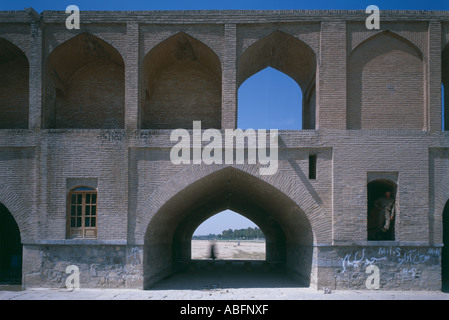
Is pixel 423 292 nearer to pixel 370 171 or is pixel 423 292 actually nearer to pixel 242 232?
pixel 370 171

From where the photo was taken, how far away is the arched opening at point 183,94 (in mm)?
12688

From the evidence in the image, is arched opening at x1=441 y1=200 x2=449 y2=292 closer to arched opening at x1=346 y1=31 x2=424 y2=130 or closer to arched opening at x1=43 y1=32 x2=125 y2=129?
arched opening at x1=346 y1=31 x2=424 y2=130

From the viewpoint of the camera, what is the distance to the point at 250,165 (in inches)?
425

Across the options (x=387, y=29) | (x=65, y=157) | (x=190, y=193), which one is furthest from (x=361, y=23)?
(x=65, y=157)

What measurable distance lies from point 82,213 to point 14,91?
4.55m

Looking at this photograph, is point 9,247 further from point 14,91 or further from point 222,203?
point 222,203

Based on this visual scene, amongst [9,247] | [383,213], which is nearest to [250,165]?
[383,213]

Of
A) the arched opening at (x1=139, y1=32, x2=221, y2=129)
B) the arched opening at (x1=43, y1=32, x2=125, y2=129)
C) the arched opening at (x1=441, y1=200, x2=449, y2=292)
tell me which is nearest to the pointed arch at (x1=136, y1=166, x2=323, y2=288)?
the arched opening at (x1=139, y1=32, x2=221, y2=129)

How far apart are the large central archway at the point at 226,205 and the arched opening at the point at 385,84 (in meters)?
3.03

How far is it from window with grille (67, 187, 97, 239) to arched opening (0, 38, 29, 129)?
3142 millimetres

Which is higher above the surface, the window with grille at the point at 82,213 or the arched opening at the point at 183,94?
the arched opening at the point at 183,94

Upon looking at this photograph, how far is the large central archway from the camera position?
11180 millimetres

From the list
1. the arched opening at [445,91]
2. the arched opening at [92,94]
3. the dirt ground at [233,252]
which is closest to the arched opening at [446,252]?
the arched opening at [445,91]

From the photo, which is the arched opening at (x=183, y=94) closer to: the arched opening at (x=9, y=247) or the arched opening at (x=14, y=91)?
the arched opening at (x=14, y=91)
